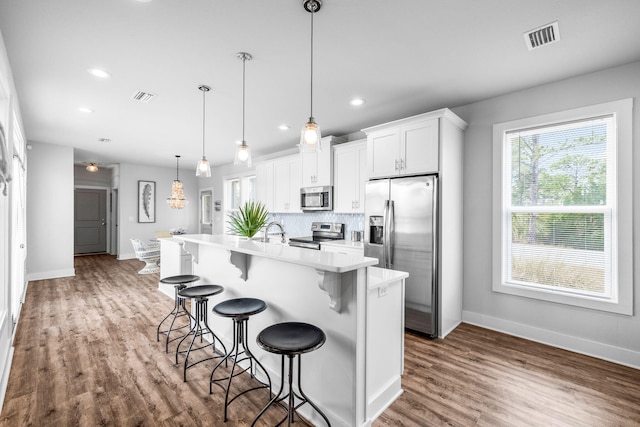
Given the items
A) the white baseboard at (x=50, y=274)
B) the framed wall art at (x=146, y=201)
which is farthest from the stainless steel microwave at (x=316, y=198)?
the framed wall art at (x=146, y=201)

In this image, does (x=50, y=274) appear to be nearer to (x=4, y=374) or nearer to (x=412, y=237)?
(x=4, y=374)

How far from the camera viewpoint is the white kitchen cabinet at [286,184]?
5.59 metres

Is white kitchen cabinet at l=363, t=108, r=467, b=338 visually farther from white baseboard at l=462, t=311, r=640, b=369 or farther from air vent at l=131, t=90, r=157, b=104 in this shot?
air vent at l=131, t=90, r=157, b=104

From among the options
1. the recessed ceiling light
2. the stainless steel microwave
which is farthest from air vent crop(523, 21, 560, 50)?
the recessed ceiling light

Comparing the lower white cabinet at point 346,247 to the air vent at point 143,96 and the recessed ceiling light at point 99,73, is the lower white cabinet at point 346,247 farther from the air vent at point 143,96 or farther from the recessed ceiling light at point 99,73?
the recessed ceiling light at point 99,73

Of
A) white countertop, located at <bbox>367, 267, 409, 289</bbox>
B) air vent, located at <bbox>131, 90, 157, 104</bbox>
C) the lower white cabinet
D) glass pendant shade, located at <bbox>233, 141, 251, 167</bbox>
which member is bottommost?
the lower white cabinet

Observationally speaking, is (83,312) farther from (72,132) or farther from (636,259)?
(636,259)

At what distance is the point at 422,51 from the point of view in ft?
8.23

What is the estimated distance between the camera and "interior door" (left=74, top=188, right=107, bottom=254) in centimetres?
935

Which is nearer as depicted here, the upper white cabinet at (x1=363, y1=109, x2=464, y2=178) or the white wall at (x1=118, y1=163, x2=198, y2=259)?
the upper white cabinet at (x1=363, y1=109, x2=464, y2=178)

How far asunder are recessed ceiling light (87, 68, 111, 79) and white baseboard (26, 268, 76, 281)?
5.03m

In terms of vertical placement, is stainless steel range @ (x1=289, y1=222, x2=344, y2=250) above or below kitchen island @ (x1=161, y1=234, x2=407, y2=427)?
above

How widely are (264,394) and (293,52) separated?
273 cm

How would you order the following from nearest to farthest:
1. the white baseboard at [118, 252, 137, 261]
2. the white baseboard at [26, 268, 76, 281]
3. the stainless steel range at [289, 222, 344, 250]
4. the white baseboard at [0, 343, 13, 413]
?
1. the white baseboard at [0, 343, 13, 413]
2. the stainless steel range at [289, 222, 344, 250]
3. the white baseboard at [26, 268, 76, 281]
4. the white baseboard at [118, 252, 137, 261]
